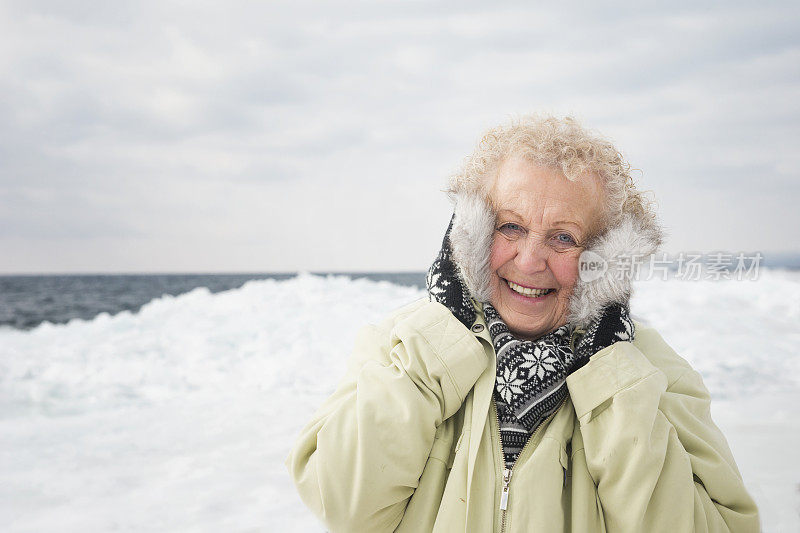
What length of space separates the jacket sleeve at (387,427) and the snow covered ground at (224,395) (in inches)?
27.1

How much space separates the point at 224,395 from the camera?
5.67m

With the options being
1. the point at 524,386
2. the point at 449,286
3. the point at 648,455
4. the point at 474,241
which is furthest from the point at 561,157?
the point at 648,455

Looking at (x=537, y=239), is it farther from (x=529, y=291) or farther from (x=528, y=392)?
→ (x=528, y=392)

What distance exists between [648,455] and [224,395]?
4.94m

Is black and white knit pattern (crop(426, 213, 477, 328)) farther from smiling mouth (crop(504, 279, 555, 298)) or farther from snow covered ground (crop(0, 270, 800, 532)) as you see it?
snow covered ground (crop(0, 270, 800, 532))

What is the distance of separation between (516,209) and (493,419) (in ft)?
2.05

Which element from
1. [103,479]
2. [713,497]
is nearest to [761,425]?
[713,497]

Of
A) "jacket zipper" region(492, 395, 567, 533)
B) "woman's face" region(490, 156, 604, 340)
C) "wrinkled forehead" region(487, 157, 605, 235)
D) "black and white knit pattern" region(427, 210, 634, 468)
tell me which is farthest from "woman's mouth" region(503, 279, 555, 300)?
"jacket zipper" region(492, 395, 567, 533)

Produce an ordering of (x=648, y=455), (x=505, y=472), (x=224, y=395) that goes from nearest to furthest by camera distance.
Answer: (x=648, y=455) < (x=505, y=472) < (x=224, y=395)

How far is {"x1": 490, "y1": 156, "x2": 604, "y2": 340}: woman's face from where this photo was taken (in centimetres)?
168

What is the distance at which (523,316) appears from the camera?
69.3 inches

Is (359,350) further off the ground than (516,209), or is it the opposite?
(516,209)

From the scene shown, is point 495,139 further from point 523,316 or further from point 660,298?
point 660,298

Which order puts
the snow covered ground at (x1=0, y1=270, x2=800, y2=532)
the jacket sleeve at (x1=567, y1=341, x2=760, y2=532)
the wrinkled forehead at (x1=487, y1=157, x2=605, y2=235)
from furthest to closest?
the snow covered ground at (x1=0, y1=270, x2=800, y2=532)
the wrinkled forehead at (x1=487, y1=157, x2=605, y2=235)
the jacket sleeve at (x1=567, y1=341, x2=760, y2=532)
